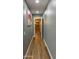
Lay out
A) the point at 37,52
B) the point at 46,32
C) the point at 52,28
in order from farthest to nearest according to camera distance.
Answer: the point at 46,32
the point at 37,52
the point at 52,28

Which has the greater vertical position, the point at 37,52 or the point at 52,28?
the point at 52,28

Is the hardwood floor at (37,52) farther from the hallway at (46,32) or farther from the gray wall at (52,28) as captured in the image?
the gray wall at (52,28)

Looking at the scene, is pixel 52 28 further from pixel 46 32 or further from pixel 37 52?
pixel 46 32

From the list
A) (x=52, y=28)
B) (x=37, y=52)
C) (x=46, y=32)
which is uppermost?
(x=52, y=28)

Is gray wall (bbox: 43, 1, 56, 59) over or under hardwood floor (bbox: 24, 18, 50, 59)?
over

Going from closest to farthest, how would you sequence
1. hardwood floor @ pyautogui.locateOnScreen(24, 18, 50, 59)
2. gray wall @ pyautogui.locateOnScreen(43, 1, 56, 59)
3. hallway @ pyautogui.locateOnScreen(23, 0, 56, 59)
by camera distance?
gray wall @ pyautogui.locateOnScreen(43, 1, 56, 59)
hallway @ pyautogui.locateOnScreen(23, 0, 56, 59)
hardwood floor @ pyautogui.locateOnScreen(24, 18, 50, 59)

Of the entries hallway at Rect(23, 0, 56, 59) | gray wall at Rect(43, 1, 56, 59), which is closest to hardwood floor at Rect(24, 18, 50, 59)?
hallway at Rect(23, 0, 56, 59)

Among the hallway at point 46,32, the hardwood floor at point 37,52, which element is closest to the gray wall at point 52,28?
the hallway at point 46,32

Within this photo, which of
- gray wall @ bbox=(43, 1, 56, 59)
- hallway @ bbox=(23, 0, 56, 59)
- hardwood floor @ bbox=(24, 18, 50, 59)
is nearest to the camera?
gray wall @ bbox=(43, 1, 56, 59)

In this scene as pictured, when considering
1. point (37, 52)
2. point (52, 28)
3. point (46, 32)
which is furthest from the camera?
point (46, 32)

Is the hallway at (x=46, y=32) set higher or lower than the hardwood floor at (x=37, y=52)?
higher

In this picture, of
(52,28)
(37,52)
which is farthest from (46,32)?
(52,28)

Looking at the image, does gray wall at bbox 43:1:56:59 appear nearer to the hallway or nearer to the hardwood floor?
the hallway
